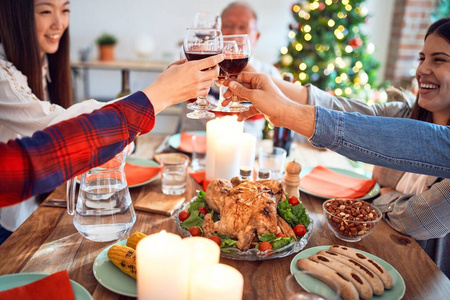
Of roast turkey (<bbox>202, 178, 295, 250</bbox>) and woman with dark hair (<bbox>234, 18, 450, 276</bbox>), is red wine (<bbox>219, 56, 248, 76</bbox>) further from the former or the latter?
roast turkey (<bbox>202, 178, 295, 250</bbox>)

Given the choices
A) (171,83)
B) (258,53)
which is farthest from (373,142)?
(258,53)

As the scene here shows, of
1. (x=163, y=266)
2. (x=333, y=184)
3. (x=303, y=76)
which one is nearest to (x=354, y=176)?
(x=333, y=184)

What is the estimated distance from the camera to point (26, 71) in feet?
5.77

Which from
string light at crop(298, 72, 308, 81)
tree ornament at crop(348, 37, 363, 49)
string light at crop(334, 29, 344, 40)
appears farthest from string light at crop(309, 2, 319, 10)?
string light at crop(298, 72, 308, 81)

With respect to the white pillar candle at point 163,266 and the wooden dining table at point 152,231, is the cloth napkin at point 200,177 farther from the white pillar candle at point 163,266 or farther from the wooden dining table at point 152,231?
the white pillar candle at point 163,266

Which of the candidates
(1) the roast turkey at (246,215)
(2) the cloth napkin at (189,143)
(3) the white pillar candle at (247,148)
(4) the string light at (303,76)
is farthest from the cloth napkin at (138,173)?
(4) the string light at (303,76)

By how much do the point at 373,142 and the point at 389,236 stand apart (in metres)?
0.31

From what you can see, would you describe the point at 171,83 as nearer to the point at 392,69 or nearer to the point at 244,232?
the point at 244,232

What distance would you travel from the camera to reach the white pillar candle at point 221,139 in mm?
1464

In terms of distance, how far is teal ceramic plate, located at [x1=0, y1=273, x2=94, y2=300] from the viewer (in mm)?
851

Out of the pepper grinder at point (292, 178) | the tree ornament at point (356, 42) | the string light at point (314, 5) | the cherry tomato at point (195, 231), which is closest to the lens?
the cherry tomato at point (195, 231)

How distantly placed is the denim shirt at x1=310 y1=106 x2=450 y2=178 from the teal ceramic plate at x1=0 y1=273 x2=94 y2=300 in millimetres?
704

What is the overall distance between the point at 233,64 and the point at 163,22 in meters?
4.12

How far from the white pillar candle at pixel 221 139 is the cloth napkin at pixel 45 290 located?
2.34 feet
